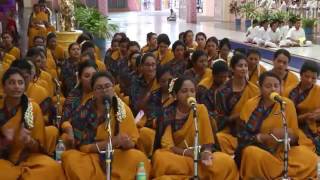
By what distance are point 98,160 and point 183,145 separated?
2.23 feet

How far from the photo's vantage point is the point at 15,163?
3.85 m

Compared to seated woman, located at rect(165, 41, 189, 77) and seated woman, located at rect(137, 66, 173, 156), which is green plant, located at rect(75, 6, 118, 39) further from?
seated woman, located at rect(137, 66, 173, 156)

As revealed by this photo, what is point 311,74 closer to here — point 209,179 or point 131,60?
point 209,179

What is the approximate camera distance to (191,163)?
3.91 meters

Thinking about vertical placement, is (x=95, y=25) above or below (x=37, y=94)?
above

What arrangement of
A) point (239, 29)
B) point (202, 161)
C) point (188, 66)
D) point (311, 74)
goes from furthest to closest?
point (239, 29) < point (188, 66) < point (311, 74) < point (202, 161)

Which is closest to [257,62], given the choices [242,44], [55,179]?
[55,179]

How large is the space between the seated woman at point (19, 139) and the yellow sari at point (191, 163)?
2.48 feet

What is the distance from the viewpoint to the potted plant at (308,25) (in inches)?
623

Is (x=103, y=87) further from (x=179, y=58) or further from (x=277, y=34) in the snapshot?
(x=277, y=34)

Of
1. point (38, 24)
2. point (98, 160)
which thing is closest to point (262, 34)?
point (38, 24)

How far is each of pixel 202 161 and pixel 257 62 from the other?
7.38ft

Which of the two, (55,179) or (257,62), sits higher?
(257,62)

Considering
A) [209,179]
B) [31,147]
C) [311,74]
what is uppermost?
[311,74]
